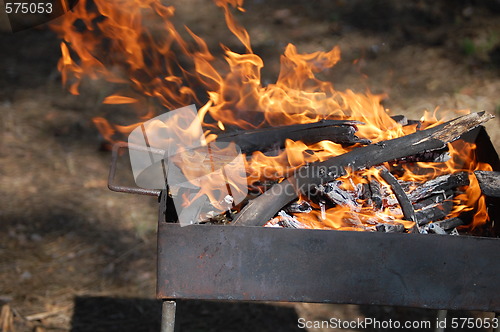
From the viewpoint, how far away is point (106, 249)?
3.99 m

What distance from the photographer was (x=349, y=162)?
Result: 8.26 feet

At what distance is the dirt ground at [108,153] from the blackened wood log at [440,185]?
1.31m

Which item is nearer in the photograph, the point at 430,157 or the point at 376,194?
the point at 376,194

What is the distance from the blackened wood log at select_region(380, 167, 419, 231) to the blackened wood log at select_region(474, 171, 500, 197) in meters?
0.30

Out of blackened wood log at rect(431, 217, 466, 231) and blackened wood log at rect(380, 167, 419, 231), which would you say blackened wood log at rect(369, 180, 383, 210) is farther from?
blackened wood log at rect(431, 217, 466, 231)

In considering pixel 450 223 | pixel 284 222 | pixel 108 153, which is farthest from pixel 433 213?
pixel 108 153

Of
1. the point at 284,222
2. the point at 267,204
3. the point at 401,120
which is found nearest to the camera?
the point at 267,204

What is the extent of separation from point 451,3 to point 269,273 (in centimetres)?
555

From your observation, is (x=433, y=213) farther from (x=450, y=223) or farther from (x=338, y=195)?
(x=338, y=195)

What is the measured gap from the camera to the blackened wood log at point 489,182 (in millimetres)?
2449
